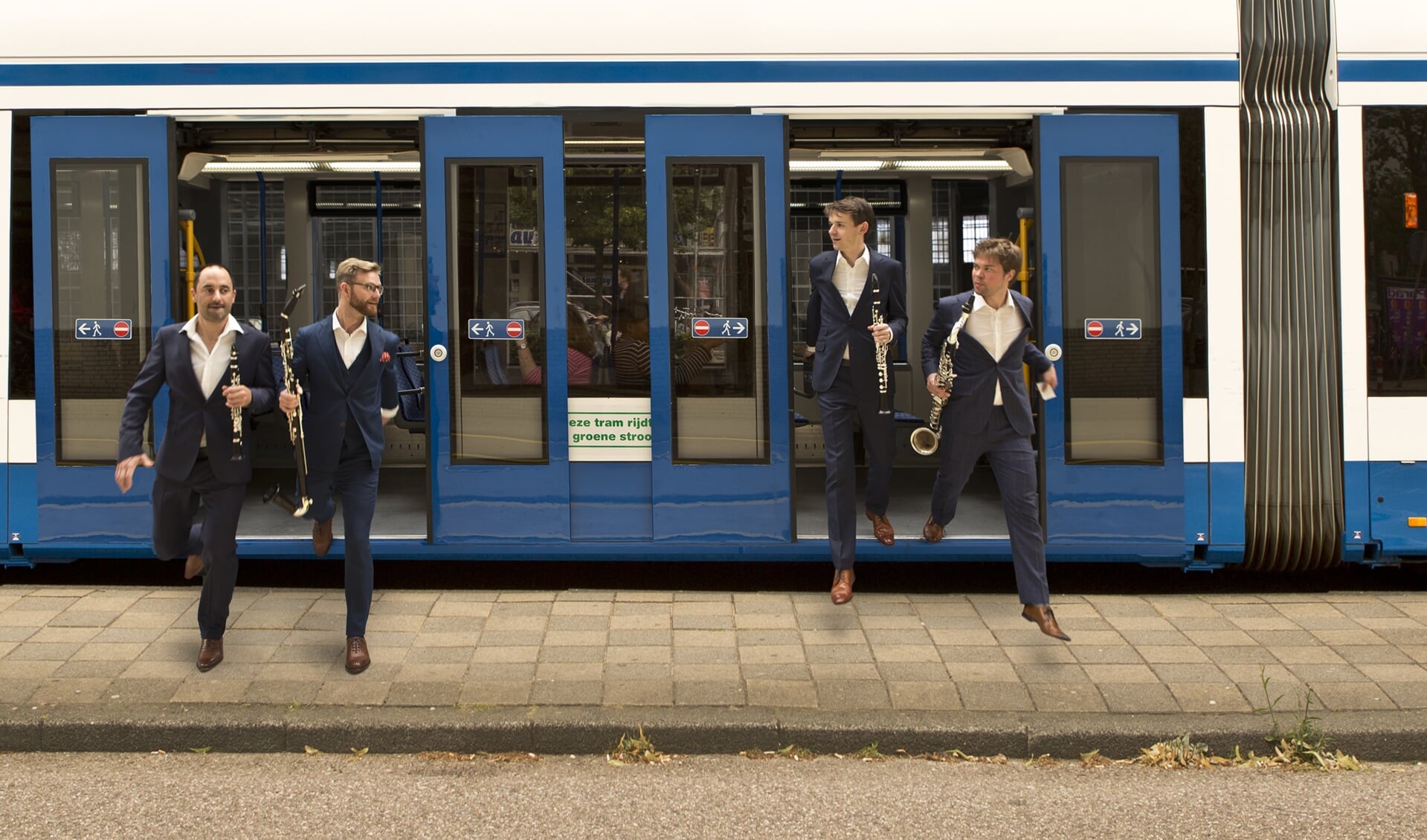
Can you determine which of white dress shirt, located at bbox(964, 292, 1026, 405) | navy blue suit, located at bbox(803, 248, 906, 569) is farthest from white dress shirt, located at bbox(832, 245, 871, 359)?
white dress shirt, located at bbox(964, 292, 1026, 405)

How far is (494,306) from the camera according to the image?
660 centimetres

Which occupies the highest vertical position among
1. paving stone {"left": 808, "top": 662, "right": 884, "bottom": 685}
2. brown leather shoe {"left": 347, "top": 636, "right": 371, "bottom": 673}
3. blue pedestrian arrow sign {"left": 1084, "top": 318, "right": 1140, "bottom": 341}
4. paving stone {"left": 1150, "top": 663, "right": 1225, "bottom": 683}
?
blue pedestrian arrow sign {"left": 1084, "top": 318, "right": 1140, "bottom": 341}

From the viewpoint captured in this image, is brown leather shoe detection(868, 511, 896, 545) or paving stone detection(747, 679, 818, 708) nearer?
paving stone detection(747, 679, 818, 708)

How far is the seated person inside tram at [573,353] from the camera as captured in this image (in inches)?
261

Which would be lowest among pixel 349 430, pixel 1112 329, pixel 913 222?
pixel 349 430

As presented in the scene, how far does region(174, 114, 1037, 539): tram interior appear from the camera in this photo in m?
6.56

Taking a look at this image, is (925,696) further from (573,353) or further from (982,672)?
(573,353)

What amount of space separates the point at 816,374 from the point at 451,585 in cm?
254

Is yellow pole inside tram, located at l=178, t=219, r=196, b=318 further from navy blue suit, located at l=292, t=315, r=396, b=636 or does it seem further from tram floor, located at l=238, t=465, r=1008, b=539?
navy blue suit, located at l=292, t=315, r=396, b=636

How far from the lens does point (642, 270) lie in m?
6.64

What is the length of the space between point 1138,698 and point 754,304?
9.12 ft

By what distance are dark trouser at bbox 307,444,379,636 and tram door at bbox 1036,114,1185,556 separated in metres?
3.47

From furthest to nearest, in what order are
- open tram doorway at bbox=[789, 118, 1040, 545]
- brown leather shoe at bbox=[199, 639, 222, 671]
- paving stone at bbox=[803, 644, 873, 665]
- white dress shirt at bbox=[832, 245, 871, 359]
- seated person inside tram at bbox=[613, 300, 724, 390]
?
open tram doorway at bbox=[789, 118, 1040, 545] → seated person inside tram at bbox=[613, 300, 724, 390] → white dress shirt at bbox=[832, 245, 871, 359] → paving stone at bbox=[803, 644, 873, 665] → brown leather shoe at bbox=[199, 639, 222, 671]

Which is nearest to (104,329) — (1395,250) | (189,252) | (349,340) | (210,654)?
(189,252)
